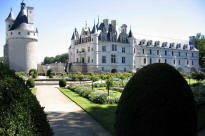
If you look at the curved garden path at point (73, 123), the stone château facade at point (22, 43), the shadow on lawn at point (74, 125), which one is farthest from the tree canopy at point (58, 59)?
the shadow on lawn at point (74, 125)

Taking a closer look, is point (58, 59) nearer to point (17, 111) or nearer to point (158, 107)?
point (158, 107)

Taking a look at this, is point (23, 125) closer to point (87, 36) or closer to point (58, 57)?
point (87, 36)

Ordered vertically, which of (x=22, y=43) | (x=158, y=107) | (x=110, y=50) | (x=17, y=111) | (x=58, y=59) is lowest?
(x=158, y=107)

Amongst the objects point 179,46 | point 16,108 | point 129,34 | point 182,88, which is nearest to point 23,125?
point 16,108

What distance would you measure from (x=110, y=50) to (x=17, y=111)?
4503cm

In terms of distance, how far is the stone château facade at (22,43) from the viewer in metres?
42.6

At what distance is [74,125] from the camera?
7.41 m

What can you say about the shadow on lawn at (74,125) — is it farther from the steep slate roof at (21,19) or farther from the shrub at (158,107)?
the steep slate roof at (21,19)

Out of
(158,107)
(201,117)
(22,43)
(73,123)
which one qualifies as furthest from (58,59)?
(158,107)

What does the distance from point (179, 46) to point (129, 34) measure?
75.4 ft

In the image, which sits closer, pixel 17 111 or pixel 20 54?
pixel 17 111

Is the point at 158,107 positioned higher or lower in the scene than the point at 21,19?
lower

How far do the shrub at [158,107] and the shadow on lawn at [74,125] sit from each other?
111 inches

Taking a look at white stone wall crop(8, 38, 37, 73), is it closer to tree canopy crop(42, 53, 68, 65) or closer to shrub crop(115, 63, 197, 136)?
tree canopy crop(42, 53, 68, 65)
